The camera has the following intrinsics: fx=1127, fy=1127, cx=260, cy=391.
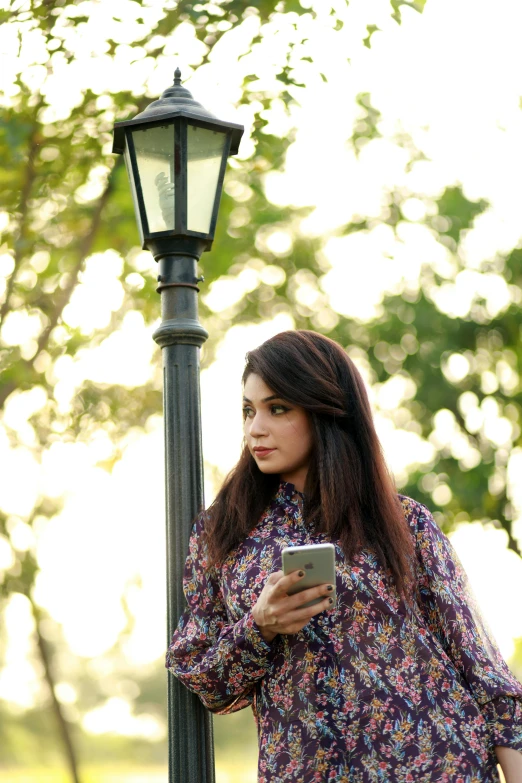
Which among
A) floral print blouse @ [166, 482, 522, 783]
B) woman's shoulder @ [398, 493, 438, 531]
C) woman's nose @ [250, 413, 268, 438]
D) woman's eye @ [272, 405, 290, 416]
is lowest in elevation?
floral print blouse @ [166, 482, 522, 783]

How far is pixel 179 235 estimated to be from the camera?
4.04m

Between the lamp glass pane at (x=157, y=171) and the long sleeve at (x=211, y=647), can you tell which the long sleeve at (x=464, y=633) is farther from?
the lamp glass pane at (x=157, y=171)

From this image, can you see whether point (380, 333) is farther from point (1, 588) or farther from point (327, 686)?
point (327, 686)

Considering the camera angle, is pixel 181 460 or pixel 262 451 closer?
pixel 262 451

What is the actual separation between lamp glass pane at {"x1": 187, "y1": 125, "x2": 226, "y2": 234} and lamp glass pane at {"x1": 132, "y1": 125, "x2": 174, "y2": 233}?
0.22ft

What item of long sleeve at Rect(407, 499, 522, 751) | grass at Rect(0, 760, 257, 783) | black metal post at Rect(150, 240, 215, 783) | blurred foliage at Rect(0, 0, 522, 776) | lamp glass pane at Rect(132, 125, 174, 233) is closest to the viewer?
long sleeve at Rect(407, 499, 522, 751)

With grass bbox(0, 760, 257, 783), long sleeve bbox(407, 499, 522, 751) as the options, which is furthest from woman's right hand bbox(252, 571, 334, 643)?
grass bbox(0, 760, 257, 783)

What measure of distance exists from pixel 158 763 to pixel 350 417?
78.0ft

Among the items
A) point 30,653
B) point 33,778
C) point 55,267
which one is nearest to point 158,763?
point 33,778

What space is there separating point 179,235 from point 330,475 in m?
1.08

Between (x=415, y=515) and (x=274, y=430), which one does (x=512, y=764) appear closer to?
(x=415, y=515)

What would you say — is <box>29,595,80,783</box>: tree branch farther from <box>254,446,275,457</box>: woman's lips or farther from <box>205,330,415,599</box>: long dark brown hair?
<box>254,446,275,457</box>: woman's lips

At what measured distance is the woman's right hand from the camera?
310 centimetres

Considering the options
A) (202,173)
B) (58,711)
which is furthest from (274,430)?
(58,711)
